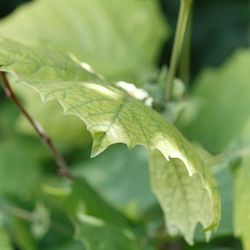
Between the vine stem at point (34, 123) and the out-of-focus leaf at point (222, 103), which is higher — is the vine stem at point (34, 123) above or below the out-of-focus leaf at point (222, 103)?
above

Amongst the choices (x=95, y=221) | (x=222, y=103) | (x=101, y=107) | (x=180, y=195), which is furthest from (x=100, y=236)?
(x=222, y=103)

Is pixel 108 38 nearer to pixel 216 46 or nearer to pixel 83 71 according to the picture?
pixel 216 46

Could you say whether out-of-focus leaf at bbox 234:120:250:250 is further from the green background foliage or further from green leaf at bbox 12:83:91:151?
green leaf at bbox 12:83:91:151

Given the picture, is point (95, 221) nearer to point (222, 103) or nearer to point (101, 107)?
point (101, 107)

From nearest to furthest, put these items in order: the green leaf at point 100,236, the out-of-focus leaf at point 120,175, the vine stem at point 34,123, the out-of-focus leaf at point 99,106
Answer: the out-of-focus leaf at point 99,106, the vine stem at point 34,123, the green leaf at point 100,236, the out-of-focus leaf at point 120,175

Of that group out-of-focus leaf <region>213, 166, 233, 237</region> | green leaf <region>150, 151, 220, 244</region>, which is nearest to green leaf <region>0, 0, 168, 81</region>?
out-of-focus leaf <region>213, 166, 233, 237</region>

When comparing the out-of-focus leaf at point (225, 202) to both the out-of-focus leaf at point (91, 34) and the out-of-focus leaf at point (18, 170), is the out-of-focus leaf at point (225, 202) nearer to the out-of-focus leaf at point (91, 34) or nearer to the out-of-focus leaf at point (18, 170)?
the out-of-focus leaf at point (91, 34)

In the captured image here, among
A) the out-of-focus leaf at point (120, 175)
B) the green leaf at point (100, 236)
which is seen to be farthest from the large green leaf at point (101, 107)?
the out-of-focus leaf at point (120, 175)
